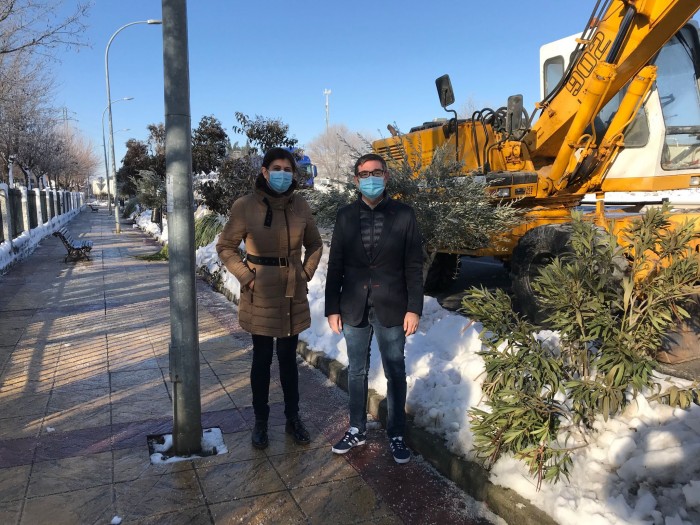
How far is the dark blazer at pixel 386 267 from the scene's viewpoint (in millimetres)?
3426

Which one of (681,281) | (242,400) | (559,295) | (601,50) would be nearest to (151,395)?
(242,400)

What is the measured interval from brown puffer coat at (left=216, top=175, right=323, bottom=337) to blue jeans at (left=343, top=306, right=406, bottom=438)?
1.37 feet

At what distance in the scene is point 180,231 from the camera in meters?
3.42

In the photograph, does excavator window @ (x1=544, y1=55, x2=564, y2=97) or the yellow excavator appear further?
excavator window @ (x1=544, y1=55, x2=564, y2=97)

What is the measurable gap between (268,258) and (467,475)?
5.71 feet

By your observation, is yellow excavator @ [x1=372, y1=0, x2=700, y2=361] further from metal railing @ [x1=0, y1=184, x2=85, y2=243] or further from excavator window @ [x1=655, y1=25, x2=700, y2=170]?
metal railing @ [x1=0, y1=184, x2=85, y2=243]

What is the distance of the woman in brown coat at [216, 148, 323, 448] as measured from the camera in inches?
140

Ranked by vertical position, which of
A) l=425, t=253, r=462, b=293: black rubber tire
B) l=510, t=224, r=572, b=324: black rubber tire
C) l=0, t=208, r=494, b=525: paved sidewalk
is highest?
l=510, t=224, r=572, b=324: black rubber tire

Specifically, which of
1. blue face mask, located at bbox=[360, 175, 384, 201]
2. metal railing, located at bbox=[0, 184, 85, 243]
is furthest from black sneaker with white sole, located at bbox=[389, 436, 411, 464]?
metal railing, located at bbox=[0, 184, 85, 243]

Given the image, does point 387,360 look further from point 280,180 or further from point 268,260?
point 280,180

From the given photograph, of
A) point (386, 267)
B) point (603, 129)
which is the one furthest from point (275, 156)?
point (603, 129)

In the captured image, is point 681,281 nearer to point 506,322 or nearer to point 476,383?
point 506,322

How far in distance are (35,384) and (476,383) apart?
12.3ft

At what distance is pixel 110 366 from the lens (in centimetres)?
544
